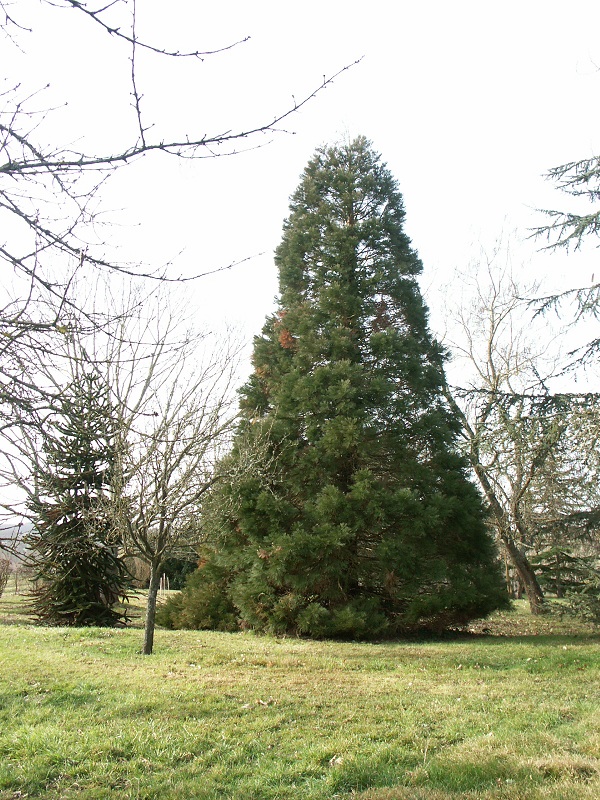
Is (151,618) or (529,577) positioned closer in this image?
(151,618)

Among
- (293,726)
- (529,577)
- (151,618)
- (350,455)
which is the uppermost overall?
(350,455)

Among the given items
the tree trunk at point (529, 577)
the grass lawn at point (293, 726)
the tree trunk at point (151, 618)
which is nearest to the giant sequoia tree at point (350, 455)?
the tree trunk at point (151, 618)

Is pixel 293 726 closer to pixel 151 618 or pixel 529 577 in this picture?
pixel 151 618

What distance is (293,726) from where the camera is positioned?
487 centimetres

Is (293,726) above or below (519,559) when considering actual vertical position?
below

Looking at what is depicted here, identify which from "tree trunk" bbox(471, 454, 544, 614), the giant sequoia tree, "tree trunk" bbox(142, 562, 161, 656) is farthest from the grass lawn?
"tree trunk" bbox(471, 454, 544, 614)

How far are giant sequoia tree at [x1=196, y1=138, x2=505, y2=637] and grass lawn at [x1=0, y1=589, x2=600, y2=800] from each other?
109 inches

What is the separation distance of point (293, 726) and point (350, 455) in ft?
26.3

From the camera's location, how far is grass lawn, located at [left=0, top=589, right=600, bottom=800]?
3.71 meters

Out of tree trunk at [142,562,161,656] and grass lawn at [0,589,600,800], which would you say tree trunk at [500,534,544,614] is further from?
tree trunk at [142,562,161,656]

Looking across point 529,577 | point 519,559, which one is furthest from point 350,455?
point 529,577

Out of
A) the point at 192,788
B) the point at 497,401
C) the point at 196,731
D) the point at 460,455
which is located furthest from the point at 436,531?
the point at 192,788

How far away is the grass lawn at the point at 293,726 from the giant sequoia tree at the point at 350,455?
9.12ft

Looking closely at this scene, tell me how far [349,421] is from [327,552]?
259 centimetres
